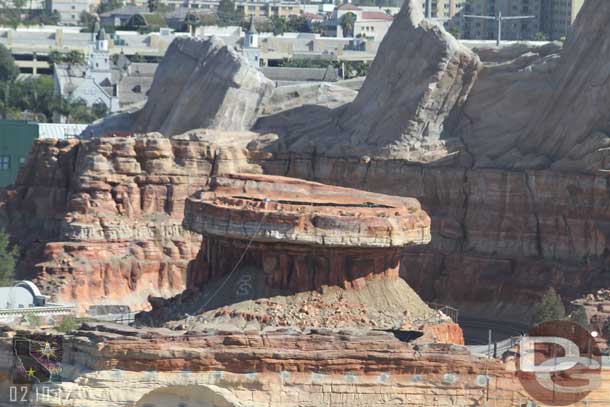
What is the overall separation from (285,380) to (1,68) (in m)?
131

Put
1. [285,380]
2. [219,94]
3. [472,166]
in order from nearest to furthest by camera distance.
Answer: [285,380] → [472,166] → [219,94]

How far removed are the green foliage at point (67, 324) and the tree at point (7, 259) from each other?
1798 centimetres

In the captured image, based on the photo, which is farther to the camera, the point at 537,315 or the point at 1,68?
the point at 1,68

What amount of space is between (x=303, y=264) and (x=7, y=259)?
89.5 feet

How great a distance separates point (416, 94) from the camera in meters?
112

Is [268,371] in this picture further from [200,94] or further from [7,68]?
[7,68]

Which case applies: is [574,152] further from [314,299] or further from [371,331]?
[371,331]

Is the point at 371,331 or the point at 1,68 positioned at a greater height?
the point at 371,331

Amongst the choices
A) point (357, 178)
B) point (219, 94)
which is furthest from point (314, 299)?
point (219, 94)

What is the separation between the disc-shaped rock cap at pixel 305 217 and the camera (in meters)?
78.2

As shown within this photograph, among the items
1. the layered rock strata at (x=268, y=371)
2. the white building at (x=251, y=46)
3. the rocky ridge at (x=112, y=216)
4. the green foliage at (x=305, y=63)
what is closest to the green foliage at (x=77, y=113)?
the white building at (x=251, y=46)

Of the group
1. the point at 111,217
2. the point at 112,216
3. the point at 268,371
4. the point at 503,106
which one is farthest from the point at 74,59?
the point at 268,371

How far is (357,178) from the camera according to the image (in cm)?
11081

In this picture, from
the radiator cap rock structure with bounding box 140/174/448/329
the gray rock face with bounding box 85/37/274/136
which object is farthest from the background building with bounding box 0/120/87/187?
the radiator cap rock structure with bounding box 140/174/448/329
